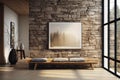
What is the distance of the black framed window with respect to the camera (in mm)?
7266

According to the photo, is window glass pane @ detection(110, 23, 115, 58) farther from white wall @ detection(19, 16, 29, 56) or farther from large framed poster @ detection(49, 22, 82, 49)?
white wall @ detection(19, 16, 29, 56)

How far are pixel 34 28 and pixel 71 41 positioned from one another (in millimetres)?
1474

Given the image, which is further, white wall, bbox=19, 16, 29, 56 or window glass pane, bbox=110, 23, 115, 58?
white wall, bbox=19, 16, 29, 56

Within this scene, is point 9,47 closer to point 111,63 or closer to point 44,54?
point 44,54

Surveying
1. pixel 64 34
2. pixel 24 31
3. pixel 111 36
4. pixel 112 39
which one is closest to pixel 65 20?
pixel 64 34

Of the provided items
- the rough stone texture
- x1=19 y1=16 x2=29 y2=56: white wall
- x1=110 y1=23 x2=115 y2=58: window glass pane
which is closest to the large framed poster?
the rough stone texture

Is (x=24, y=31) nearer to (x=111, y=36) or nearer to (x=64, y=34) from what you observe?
(x=64, y=34)

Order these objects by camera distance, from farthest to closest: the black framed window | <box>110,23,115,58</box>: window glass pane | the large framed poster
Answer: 1. the large framed poster
2. <box>110,23,115,58</box>: window glass pane
3. the black framed window

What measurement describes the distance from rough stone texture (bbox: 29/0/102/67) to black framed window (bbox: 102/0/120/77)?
0.80 ft

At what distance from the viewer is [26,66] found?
962cm

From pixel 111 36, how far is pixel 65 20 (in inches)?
77.5

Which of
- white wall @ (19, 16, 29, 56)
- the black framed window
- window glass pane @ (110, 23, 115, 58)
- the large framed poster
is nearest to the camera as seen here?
the black framed window

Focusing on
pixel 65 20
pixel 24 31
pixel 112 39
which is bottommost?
pixel 112 39

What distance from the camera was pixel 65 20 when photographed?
9.30 meters
